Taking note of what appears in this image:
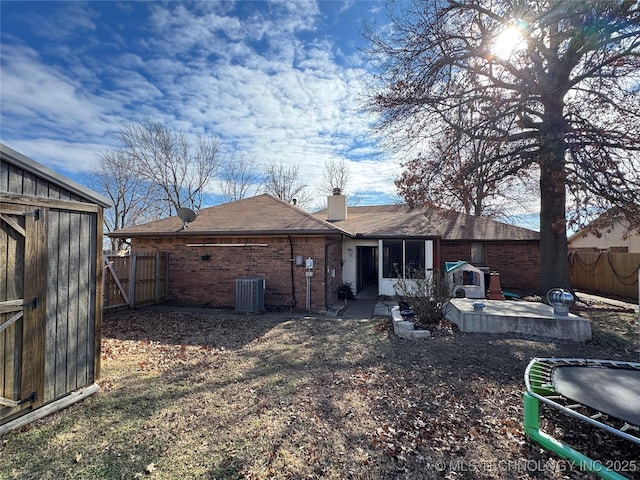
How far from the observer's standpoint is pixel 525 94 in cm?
997

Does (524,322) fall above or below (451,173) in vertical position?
below

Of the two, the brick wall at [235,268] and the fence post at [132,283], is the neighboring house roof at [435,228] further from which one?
the fence post at [132,283]

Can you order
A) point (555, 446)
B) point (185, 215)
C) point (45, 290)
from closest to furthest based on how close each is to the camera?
point (555, 446) < point (45, 290) < point (185, 215)

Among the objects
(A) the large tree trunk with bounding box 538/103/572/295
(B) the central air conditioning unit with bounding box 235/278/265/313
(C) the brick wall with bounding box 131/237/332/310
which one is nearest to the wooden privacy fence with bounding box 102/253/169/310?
(C) the brick wall with bounding box 131/237/332/310

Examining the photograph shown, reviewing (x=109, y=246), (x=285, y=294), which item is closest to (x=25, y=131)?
(x=285, y=294)

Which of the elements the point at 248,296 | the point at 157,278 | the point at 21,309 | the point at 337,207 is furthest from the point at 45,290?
the point at 337,207

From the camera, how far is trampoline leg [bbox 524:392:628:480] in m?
2.62

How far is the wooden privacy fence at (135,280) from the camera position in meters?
9.58

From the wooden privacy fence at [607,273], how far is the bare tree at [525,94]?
407cm

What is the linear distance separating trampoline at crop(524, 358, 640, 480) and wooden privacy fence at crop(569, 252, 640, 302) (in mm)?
12217

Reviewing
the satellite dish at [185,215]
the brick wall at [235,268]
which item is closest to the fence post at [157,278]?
the brick wall at [235,268]

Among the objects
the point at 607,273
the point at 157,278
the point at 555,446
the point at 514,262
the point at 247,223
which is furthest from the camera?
the point at 514,262

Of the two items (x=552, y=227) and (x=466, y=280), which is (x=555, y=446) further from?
(x=552, y=227)

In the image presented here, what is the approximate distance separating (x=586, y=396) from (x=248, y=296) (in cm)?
800
